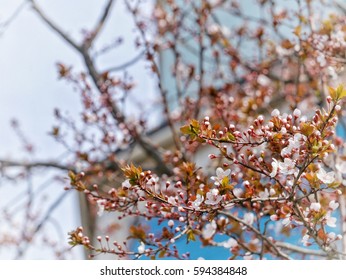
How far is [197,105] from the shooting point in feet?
8.38

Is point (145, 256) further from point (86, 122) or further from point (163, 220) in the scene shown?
point (86, 122)

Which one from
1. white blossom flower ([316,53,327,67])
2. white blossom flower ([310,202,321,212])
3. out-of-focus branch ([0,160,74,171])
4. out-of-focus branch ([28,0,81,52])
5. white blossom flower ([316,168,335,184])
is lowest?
white blossom flower ([310,202,321,212])

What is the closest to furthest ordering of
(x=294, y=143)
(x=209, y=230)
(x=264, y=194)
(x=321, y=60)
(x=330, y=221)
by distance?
1. (x=294, y=143)
2. (x=330, y=221)
3. (x=264, y=194)
4. (x=209, y=230)
5. (x=321, y=60)

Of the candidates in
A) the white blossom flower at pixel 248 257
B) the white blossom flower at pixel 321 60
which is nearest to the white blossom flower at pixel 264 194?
the white blossom flower at pixel 248 257

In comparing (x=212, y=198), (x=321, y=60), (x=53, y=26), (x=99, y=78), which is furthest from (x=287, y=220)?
(x=53, y=26)

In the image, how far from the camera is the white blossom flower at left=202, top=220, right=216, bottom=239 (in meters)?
1.61

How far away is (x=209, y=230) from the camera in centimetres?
163

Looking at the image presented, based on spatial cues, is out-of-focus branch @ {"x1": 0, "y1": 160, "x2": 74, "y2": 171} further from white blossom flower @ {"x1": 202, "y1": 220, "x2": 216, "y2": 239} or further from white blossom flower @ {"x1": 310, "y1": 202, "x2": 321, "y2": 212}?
white blossom flower @ {"x1": 310, "y1": 202, "x2": 321, "y2": 212}

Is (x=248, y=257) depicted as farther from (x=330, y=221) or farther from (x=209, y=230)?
(x=330, y=221)

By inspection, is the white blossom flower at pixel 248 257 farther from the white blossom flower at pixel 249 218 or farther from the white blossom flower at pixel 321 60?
the white blossom flower at pixel 321 60

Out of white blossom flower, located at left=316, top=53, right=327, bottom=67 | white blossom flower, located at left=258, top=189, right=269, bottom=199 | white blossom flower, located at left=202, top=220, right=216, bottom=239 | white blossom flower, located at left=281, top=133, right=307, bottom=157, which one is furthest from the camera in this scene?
white blossom flower, located at left=316, top=53, right=327, bottom=67

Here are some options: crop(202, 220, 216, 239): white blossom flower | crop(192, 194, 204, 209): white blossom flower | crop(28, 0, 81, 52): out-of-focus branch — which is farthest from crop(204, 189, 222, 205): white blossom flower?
crop(28, 0, 81, 52): out-of-focus branch
